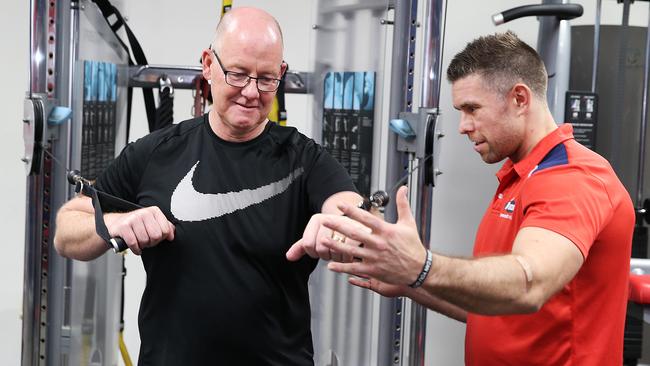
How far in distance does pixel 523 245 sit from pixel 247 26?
0.76m

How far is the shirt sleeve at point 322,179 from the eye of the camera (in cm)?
173

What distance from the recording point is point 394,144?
2486 millimetres

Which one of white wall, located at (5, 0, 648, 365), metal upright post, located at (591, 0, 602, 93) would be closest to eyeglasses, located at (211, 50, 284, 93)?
white wall, located at (5, 0, 648, 365)

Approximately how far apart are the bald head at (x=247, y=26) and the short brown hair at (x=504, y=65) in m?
0.51

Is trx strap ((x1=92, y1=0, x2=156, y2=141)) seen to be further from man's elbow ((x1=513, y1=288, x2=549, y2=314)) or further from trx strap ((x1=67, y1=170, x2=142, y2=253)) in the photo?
man's elbow ((x1=513, y1=288, x2=549, y2=314))

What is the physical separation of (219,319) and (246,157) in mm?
369

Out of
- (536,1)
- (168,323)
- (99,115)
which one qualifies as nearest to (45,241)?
(99,115)

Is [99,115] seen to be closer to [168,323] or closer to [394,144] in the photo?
[394,144]

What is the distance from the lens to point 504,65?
190 cm

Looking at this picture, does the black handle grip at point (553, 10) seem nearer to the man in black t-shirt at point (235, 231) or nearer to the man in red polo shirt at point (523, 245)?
the man in red polo shirt at point (523, 245)

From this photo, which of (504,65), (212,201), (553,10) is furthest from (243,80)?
(553,10)

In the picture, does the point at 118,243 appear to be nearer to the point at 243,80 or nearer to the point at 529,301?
the point at 243,80

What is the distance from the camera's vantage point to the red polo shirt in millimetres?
1561

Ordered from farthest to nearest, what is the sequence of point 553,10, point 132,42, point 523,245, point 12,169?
point 12,169, point 553,10, point 132,42, point 523,245
